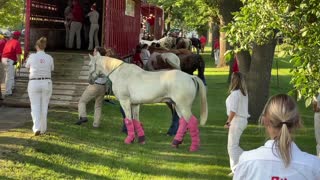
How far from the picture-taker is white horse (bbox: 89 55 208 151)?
9.60 m

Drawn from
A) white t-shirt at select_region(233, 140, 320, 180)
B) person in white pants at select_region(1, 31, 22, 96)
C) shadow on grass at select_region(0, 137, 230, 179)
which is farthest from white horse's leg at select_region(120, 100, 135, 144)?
white t-shirt at select_region(233, 140, 320, 180)

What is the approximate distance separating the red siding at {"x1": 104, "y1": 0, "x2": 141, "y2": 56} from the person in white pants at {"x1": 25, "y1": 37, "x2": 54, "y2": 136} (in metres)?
6.47

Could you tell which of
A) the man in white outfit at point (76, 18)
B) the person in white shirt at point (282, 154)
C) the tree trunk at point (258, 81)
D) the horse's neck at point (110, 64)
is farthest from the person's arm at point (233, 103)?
the man in white outfit at point (76, 18)

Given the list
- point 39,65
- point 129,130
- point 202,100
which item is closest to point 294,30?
point 202,100

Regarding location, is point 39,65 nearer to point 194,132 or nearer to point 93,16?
point 194,132

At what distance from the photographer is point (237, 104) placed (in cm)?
750

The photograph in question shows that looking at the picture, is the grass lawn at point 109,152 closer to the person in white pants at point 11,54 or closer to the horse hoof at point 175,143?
the horse hoof at point 175,143

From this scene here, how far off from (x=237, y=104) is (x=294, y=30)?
2.29 m

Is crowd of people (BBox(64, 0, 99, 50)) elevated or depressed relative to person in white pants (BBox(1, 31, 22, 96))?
elevated

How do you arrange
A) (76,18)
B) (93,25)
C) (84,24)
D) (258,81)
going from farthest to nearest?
1. (84,24)
2. (76,18)
3. (93,25)
4. (258,81)

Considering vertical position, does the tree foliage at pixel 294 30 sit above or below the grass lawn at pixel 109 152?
above

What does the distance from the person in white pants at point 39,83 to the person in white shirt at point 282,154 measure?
303 inches

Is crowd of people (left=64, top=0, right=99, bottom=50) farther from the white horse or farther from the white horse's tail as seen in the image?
the white horse's tail

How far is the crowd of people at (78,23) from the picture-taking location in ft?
60.8
